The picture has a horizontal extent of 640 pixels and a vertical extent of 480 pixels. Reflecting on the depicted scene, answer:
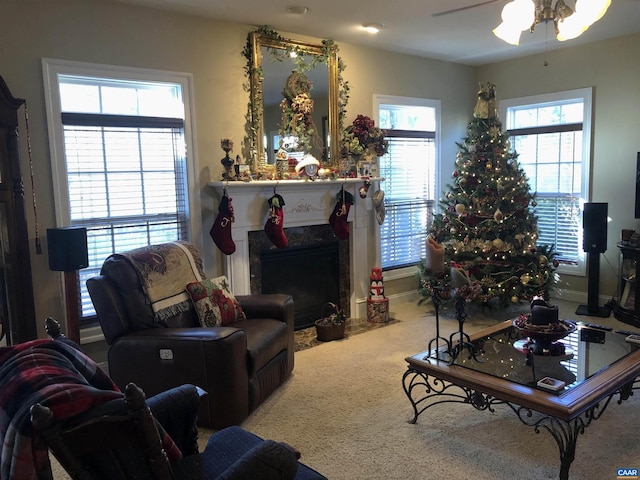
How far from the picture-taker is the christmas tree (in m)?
4.92

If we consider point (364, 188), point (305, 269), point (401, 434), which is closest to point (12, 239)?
point (305, 269)

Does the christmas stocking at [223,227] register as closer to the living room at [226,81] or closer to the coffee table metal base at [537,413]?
the living room at [226,81]

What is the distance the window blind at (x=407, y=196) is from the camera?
18.5 ft

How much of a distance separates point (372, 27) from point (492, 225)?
2169 mm

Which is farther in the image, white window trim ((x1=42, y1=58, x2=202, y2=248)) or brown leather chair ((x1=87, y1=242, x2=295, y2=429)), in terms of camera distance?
white window trim ((x1=42, y1=58, x2=202, y2=248))

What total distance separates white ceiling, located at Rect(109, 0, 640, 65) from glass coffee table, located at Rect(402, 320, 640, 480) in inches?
86.3

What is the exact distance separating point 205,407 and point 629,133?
4705 mm

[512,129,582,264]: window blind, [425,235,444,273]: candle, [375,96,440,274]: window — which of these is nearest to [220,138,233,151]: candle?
[375,96,440,274]: window

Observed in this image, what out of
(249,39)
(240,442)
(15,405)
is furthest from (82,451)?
(249,39)

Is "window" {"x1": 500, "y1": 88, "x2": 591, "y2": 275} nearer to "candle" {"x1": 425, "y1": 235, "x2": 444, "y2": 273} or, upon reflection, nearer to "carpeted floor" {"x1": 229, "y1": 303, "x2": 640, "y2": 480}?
"carpeted floor" {"x1": 229, "y1": 303, "x2": 640, "y2": 480}

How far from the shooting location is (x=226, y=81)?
4.25m

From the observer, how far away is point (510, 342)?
123 inches

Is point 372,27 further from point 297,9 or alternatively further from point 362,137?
point 362,137

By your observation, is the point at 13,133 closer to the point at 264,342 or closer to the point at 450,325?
the point at 264,342
